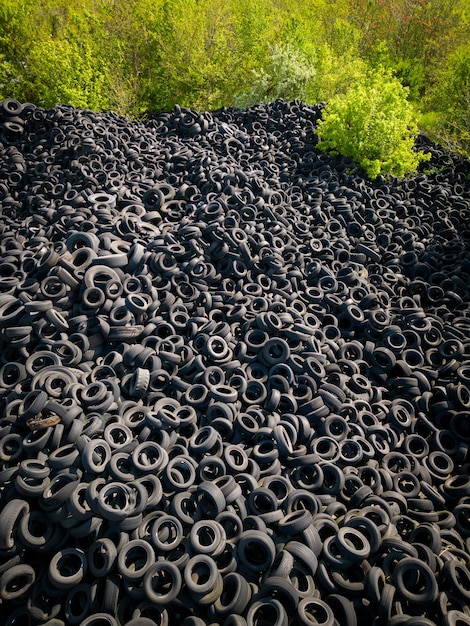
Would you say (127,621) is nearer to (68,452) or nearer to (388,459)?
(68,452)

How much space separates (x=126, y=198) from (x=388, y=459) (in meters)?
9.45

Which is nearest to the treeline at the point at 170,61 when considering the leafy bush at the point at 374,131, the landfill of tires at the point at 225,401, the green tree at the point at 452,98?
the green tree at the point at 452,98

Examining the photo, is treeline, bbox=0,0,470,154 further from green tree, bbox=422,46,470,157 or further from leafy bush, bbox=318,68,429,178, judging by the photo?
leafy bush, bbox=318,68,429,178

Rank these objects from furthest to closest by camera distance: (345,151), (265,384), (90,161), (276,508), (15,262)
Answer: (345,151) → (90,161) → (15,262) → (265,384) → (276,508)

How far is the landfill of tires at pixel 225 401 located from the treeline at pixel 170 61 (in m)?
10.3

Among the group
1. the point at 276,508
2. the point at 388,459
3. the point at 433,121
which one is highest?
the point at 433,121

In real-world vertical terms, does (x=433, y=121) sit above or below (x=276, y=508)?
above

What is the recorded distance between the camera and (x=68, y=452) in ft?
16.7

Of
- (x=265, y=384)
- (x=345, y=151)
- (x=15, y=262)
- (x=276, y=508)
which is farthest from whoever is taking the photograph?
(x=345, y=151)

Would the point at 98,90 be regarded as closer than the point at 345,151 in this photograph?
No

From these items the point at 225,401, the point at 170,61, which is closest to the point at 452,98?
the point at 170,61

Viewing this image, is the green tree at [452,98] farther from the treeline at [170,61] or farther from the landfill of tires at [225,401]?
the landfill of tires at [225,401]

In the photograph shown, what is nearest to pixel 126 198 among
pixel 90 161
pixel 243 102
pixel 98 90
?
pixel 90 161

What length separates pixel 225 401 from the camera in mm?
6176
